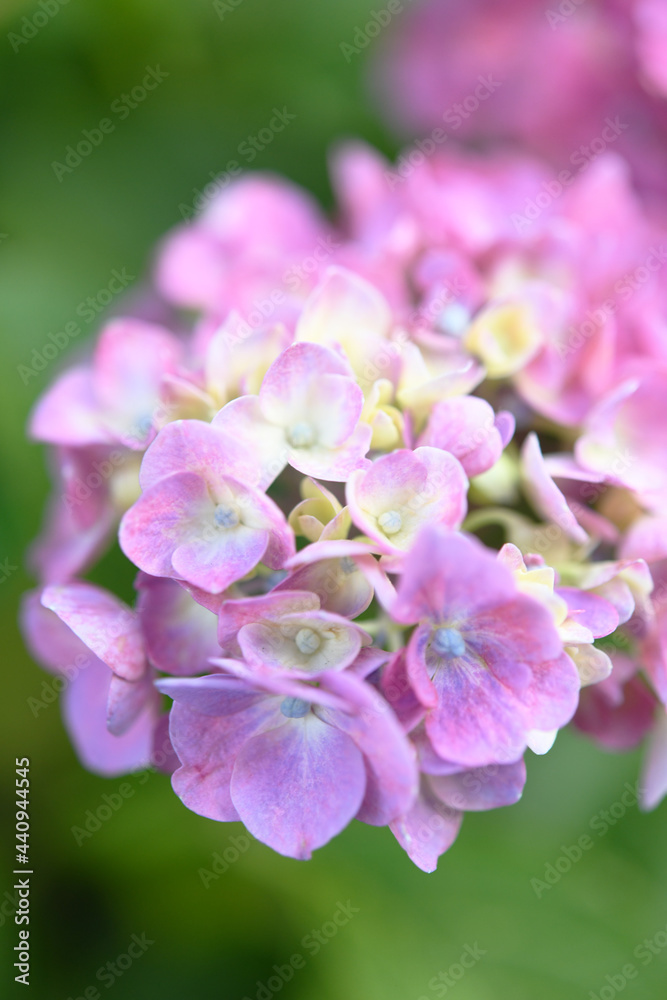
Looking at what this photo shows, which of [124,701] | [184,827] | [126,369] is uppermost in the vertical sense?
[126,369]

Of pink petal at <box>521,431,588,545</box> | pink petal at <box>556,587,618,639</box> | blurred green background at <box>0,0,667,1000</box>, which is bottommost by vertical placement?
Answer: blurred green background at <box>0,0,667,1000</box>

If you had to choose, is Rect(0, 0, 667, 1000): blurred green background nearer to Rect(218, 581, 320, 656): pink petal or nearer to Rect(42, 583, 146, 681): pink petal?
Rect(42, 583, 146, 681): pink petal

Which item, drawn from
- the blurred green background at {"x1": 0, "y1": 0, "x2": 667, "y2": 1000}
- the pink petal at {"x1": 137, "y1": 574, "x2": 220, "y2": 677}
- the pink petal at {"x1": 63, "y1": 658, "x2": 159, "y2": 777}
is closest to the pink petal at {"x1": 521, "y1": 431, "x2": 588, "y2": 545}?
the pink petal at {"x1": 137, "y1": 574, "x2": 220, "y2": 677}

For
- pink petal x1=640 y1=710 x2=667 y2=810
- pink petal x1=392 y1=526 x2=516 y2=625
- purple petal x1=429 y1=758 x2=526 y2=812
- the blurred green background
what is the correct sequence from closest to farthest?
pink petal x1=392 y1=526 x2=516 y2=625 < purple petal x1=429 y1=758 x2=526 y2=812 < pink petal x1=640 y1=710 x2=667 y2=810 < the blurred green background

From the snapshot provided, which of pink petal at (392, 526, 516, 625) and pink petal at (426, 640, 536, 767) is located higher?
pink petal at (392, 526, 516, 625)

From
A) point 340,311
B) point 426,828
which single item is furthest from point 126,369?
point 426,828

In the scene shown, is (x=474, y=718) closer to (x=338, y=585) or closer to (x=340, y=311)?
(x=338, y=585)

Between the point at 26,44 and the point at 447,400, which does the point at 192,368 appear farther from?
the point at 26,44
